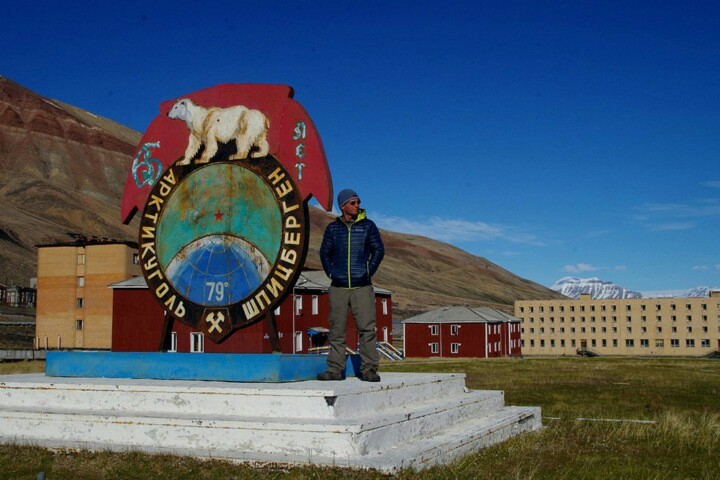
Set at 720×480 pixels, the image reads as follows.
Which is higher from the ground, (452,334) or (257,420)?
(257,420)

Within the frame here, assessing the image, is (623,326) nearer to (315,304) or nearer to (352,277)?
(315,304)

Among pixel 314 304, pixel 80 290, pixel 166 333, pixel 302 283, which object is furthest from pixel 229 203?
pixel 80 290

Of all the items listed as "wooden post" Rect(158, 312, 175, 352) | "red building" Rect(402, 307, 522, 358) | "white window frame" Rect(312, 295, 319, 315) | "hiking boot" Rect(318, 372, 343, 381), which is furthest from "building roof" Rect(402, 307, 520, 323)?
"hiking boot" Rect(318, 372, 343, 381)

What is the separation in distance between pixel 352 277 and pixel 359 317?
1.86 ft

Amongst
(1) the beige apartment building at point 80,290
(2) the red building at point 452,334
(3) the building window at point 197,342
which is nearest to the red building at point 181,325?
(3) the building window at point 197,342

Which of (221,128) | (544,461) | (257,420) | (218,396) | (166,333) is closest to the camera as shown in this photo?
(257,420)

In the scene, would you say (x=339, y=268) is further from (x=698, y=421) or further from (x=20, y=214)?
(x=20, y=214)

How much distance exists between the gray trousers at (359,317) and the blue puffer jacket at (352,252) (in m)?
0.13

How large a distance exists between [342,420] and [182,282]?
488cm

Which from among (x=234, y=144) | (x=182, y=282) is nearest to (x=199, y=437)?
(x=182, y=282)

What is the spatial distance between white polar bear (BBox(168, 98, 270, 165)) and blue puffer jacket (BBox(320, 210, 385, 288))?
7.28 feet

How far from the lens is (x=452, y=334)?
3063 inches

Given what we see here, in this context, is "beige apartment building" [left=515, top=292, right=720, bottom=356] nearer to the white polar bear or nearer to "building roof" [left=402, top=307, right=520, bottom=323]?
"building roof" [left=402, top=307, right=520, bottom=323]

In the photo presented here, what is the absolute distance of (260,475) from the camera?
7586mm
